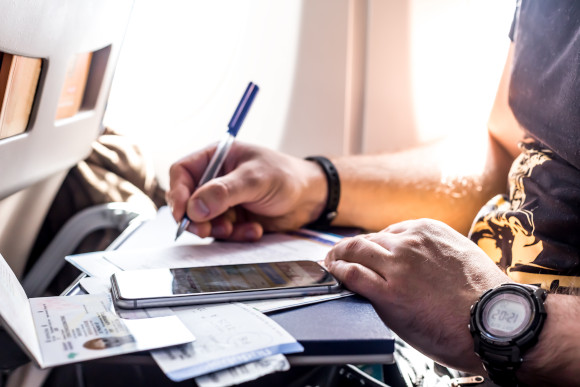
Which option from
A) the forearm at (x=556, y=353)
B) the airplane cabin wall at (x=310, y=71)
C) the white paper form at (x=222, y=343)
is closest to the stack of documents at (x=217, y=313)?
the white paper form at (x=222, y=343)

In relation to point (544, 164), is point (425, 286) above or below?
below

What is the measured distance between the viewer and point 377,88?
146cm

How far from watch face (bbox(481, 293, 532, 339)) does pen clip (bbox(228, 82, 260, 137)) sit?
506mm

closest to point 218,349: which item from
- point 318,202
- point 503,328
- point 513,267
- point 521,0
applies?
point 503,328

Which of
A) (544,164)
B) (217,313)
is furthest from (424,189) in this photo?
(217,313)

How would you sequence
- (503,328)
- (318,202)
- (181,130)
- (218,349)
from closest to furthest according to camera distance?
(218,349) → (503,328) → (318,202) → (181,130)

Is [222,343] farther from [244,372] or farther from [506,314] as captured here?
[506,314]

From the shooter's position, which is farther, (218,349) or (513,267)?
(513,267)

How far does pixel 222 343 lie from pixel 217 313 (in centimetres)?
7

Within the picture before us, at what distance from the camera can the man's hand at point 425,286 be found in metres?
0.63

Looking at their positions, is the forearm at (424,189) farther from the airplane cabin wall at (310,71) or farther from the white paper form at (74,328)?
the white paper form at (74,328)

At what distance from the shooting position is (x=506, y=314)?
604 millimetres

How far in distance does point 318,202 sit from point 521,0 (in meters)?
0.46

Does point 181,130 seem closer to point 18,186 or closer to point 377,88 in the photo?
point 377,88
